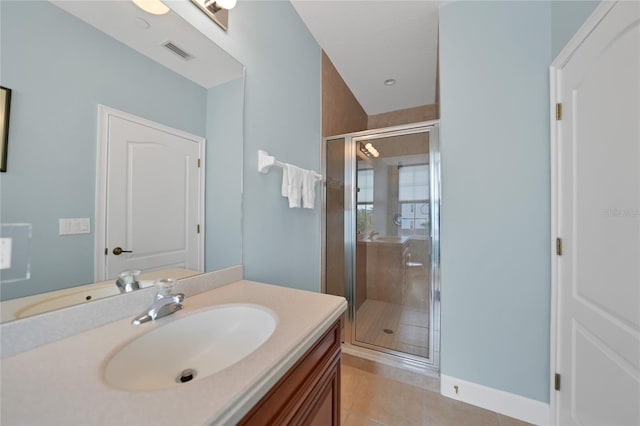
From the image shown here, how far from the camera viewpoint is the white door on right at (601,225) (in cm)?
81

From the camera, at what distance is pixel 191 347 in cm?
79

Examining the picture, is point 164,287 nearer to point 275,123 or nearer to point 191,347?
point 191,347

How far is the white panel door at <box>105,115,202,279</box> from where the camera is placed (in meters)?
0.78

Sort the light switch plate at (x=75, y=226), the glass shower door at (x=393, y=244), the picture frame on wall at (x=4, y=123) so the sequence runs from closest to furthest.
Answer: the picture frame on wall at (x=4, y=123)
the light switch plate at (x=75, y=226)
the glass shower door at (x=393, y=244)

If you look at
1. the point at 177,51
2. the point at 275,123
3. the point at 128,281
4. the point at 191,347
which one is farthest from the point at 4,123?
the point at 275,123

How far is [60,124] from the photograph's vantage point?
25.9 inches

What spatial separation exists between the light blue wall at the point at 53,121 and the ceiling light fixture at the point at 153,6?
195 millimetres

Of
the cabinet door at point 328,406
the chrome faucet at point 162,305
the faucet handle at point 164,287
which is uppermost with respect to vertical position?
the faucet handle at point 164,287

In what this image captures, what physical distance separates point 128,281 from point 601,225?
181cm

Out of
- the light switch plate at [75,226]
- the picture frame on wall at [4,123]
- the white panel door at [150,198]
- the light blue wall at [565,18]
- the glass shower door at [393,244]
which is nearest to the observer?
the picture frame on wall at [4,123]

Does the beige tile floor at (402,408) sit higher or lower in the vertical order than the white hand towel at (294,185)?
lower

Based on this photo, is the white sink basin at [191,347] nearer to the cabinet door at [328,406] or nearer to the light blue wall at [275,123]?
the cabinet door at [328,406]

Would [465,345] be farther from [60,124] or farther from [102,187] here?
[60,124]

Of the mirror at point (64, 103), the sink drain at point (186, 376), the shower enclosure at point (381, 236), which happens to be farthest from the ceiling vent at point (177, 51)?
the shower enclosure at point (381, 236)
